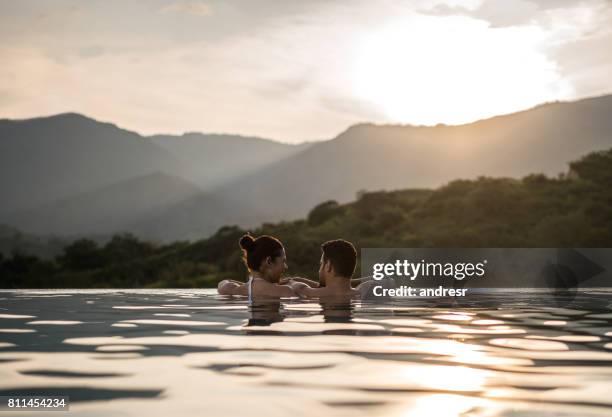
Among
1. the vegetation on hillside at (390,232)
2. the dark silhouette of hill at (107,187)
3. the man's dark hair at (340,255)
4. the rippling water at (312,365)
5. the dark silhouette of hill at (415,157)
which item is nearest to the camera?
the rippling water at (312,365)

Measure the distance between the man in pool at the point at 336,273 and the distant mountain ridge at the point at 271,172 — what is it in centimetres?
6590

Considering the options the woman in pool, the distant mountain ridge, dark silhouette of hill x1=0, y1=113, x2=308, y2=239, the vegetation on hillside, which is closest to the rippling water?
the woman in pool

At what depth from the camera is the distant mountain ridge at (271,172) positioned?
112 meters

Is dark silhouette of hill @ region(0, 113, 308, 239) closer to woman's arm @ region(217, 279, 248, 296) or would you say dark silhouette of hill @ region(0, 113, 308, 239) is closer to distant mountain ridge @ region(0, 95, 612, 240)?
distant mountain ridge @ region(0, 95, 612, 240)

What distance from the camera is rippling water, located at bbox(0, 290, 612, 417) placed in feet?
13.4

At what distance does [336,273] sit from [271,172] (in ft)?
458

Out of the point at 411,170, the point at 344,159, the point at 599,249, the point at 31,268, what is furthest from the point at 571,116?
the point at 31,268

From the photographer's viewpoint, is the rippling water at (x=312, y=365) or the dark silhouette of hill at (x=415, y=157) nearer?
the rippling water at (x=312, y=365)

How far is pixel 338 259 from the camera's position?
12.3 meters

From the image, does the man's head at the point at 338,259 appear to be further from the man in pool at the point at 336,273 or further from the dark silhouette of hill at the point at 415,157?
the dark silhouette of hill at the point at 415,157

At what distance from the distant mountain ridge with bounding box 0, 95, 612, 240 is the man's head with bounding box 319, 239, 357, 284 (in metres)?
66.3

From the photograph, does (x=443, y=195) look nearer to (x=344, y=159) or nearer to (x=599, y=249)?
(x=599, y=249)

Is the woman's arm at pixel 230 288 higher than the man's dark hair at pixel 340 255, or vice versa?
the man's dark hair at pixel 340 255

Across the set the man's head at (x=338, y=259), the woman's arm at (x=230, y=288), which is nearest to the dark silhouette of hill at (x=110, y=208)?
the woman's arm at (x=230, y=288)
